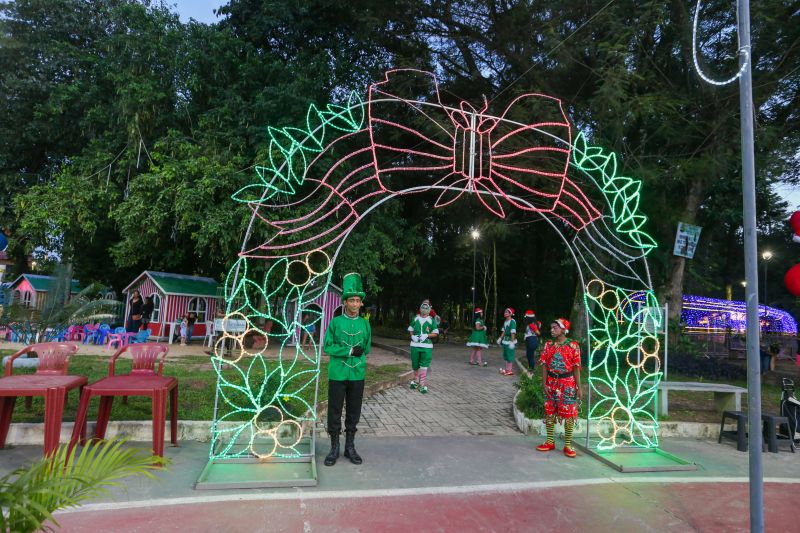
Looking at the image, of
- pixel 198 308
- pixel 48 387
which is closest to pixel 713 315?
pixel 198 308

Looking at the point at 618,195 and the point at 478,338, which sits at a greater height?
the point at 618,195

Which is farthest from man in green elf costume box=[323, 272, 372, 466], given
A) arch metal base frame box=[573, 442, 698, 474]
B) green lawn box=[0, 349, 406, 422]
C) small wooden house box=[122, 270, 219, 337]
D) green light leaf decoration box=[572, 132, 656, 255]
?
small wooden house box=[122, 270, 219, 337]

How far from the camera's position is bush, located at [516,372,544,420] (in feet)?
25.5

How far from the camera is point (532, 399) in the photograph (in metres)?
7.96

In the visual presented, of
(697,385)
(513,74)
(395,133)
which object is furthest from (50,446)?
(513,74)

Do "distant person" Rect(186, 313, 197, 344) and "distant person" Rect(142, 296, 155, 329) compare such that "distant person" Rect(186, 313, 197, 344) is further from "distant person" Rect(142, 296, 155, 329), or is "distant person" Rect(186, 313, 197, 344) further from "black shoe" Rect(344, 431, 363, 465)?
"black shoe" Rect(344, 431, 363, 465)

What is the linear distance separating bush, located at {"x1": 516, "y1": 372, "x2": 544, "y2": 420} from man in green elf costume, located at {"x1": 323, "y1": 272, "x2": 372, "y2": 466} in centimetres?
317

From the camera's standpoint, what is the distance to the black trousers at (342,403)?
5773 mm

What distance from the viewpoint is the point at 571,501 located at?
491cm

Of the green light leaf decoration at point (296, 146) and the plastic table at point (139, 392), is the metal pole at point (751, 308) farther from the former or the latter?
the plastic table at point (139, 392)

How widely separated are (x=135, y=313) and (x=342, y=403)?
1403 cm

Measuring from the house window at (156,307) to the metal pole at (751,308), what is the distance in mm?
17723

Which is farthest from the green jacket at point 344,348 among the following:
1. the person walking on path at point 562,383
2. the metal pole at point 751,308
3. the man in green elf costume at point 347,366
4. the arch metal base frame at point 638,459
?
the metal pole at point 751,308

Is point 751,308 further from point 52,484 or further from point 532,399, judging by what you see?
point 532,399
